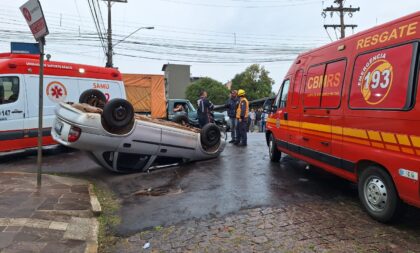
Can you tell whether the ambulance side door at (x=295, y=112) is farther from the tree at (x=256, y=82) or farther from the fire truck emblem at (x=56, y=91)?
the tree at (x=256, y=82)

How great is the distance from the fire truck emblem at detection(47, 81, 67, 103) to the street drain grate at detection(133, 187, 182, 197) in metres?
5.33

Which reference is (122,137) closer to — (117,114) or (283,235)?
(117,114)

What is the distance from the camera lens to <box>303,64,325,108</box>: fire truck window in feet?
20.9

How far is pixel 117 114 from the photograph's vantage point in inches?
281

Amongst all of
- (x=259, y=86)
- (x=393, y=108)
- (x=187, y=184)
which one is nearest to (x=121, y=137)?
(x=187, y=184)

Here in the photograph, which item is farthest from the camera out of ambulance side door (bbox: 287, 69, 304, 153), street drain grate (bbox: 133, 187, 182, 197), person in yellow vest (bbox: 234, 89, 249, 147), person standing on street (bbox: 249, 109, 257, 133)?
person standing on street (bbox: 249, 109, 257, 133)

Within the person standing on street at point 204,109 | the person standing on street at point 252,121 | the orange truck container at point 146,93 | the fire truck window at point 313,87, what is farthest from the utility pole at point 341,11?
the fire truck window at point 313,87

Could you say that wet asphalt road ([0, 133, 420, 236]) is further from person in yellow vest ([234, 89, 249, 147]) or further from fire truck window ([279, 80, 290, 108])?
person in yellow vest ([234, 89, 249, 147])

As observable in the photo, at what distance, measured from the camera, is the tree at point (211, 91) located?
201 ft

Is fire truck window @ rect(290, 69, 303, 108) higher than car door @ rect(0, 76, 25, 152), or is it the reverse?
fire truck window @ rect(290, 69, 303, 108)

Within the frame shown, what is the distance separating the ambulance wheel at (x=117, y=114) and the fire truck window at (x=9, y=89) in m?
3.97

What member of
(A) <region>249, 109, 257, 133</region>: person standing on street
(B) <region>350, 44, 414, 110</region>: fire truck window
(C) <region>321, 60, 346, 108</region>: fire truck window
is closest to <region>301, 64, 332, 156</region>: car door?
(C) <region>321, 60, 346, 108</region>: fire truck window

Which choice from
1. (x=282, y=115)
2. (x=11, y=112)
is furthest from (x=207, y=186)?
(x=11, y=112)

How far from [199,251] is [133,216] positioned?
5.13ft
